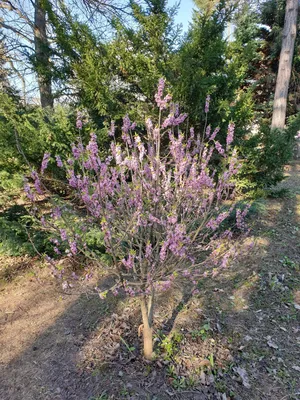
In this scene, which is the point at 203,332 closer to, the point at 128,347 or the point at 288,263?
the point at 128,347

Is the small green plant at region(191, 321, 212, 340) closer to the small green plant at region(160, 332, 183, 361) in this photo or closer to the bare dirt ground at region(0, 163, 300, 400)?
the bare dirt ground at region(0, 163, 300, 400)

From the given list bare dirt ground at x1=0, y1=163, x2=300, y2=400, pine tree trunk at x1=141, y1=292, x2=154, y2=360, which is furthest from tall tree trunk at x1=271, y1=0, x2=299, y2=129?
pine tree trunk at x1=141, y1=292, x2=154, y2=360

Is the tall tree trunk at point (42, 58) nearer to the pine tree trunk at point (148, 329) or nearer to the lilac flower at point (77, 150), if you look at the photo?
the lilac flower at point (77, 150)

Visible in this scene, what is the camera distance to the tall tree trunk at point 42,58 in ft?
14.2

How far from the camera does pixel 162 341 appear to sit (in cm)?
228

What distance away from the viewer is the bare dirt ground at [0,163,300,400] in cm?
196

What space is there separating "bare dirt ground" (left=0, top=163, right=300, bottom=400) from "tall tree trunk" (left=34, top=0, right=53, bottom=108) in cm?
334

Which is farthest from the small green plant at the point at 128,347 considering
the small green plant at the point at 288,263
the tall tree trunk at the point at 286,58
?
the tall tree trunk at the point at 286,58

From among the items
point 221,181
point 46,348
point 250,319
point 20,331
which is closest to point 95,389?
point 46,348

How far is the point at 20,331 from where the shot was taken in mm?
2523

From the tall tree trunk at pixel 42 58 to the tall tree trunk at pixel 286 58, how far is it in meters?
6.62

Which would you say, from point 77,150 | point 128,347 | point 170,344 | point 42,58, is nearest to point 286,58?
point 42,58

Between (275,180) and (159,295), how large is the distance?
376cm

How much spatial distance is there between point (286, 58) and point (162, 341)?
9.02m
